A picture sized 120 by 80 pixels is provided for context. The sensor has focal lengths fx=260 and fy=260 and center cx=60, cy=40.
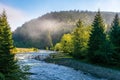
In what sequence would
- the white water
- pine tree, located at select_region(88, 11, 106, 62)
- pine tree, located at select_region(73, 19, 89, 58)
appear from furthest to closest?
pine tree, located at select_region(73, 19, 89, 58) < pine tree, located at select_region(88, 11, 106, 62) < the white water

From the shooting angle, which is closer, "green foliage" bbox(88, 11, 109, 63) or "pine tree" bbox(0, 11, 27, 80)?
"pine tree" bbox(0, 11, 27, 80)

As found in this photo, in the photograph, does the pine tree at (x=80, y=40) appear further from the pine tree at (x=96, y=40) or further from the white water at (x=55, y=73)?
the white water at (x=55, y=73)

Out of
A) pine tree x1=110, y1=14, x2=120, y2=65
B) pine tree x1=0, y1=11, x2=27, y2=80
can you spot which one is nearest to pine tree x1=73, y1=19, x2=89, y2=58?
pine tree x1=110, y1=14, x2=120, y2=65

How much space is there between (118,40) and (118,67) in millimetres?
7617

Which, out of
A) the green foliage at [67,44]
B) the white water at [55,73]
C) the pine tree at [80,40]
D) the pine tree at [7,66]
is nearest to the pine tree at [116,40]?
the pine tree at [80,40]

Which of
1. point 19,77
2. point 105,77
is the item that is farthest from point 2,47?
point 105,77

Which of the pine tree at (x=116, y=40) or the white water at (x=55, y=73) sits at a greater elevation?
the pine tree at (x=116, y=40)

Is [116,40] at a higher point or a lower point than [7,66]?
higher

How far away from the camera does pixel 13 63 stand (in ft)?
52.3

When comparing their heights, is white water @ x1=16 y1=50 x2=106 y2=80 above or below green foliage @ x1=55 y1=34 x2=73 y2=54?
below

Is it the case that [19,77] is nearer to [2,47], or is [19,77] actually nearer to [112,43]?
[2,47]

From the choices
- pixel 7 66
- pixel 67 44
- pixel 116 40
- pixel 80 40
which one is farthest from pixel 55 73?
pixel 67 44

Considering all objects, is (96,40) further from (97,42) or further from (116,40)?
(116,40)

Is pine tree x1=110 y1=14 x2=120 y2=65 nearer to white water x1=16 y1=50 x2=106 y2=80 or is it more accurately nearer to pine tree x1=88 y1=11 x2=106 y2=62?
pine tree x1=88 y1=11 x2=106 y2=62
